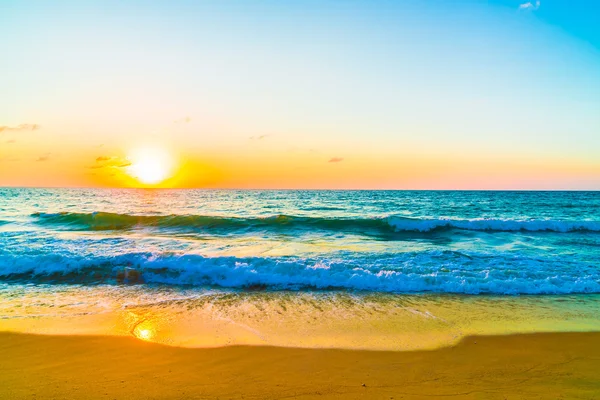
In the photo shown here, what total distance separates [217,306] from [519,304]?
22.1 feet

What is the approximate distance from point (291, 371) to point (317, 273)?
5.15 meters

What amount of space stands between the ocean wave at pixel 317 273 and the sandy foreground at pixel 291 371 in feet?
11.5

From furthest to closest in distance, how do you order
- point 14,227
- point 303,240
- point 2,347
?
1. point 14,227
2. point 303,240
3. point 2,347

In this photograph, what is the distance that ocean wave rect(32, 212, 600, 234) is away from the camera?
22.2m

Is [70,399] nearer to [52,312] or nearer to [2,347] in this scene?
[2,347]

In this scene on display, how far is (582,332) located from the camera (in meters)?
6.20

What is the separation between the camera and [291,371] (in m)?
4.73

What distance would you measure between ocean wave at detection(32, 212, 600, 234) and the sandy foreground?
629 inches

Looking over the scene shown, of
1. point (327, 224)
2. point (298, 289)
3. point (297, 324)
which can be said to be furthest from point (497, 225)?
point (297, 324)

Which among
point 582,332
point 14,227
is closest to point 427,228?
point 582,332

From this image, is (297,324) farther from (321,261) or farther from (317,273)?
(321,261)

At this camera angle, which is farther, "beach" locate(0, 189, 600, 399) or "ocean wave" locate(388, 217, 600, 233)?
"ocean wave" locate(388, 217, 600, 233)

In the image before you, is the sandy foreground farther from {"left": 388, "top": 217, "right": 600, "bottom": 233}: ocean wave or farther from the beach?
{"left": 388, "top": 217, "right": 600, "bottom": 233}: ocean wave

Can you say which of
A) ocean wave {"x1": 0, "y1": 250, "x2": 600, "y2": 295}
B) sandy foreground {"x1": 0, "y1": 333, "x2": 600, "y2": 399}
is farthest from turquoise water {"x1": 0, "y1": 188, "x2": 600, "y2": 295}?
sandy foreground {"x1": 0, "y1": 333, "x2": 600, "y2": 399}
